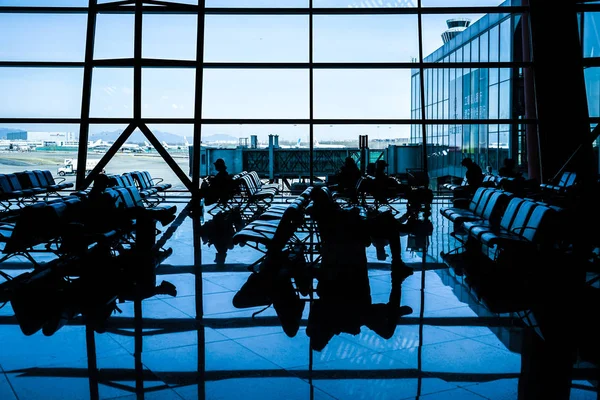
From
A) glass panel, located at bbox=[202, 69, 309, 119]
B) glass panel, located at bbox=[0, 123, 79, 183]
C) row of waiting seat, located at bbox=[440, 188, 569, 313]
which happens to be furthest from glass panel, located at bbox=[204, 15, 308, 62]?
row of waiting seat, located at bbox=[440, 188, 569, 313]

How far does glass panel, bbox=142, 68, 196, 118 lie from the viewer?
42.7 feet

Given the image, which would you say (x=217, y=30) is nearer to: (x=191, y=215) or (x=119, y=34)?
(x=119, y=34)

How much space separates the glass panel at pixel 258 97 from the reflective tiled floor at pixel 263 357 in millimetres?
8546

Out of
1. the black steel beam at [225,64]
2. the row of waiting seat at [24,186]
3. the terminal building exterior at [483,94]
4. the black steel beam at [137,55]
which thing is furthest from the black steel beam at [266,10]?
the row of waiting seat at [24,186]

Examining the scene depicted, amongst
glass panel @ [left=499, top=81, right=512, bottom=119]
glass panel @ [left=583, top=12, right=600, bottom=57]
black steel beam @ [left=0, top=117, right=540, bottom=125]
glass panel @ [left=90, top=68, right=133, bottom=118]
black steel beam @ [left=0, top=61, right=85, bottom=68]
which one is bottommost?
black steel beam @ [left=0, top=117, right=540, bottom=125]

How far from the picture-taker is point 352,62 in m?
13.1

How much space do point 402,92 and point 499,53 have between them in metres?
5.22

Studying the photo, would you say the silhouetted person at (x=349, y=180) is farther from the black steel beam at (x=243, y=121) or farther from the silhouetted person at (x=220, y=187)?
the silhouetted person at (x=220, y=187)

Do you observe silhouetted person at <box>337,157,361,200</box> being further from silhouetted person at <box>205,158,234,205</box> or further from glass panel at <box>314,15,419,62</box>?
glass panel at <box>314,15,419,62</box>

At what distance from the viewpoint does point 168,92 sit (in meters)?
13.2

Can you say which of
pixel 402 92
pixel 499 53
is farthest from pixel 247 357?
pixel 499 53

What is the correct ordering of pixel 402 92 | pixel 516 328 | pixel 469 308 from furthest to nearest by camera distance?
pixel 402 92 < pixel 469 308 < pixel 516 328

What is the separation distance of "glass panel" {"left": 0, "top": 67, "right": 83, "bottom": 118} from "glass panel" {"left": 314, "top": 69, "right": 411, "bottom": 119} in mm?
5059

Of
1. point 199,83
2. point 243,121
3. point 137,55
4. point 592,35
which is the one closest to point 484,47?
point 592,35
